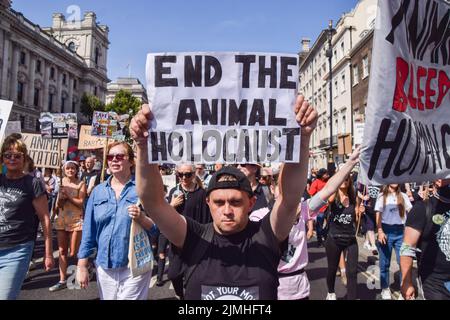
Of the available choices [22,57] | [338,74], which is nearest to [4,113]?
[338,74]

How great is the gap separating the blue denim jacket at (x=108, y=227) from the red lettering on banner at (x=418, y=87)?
7.57ft

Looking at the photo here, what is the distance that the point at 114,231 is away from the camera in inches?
126

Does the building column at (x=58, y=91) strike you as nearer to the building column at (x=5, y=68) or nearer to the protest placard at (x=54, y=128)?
the building column at (x=5, y=68)

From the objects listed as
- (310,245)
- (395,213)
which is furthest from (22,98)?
(395,213)

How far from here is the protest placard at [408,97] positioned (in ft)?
8.02

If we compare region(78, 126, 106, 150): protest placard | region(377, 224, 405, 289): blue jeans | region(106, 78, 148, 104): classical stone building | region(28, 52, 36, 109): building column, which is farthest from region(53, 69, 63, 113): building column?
region(377, 224, 405, 289): blue jeans

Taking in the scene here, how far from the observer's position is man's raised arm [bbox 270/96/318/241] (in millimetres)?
2039

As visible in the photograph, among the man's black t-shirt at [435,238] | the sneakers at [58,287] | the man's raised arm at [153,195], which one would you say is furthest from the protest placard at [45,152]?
the man's black t-shirt at [435,238]

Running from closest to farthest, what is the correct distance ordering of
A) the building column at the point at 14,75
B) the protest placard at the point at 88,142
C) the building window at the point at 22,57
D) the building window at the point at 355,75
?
the protest placard at the point at 88,142 → the building window at the point at 355,75 → the building column at the point at 14,75 → the building window at the point at 22,57

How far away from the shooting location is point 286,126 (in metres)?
2.11

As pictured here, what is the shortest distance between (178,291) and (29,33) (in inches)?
2052

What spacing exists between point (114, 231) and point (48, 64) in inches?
2280

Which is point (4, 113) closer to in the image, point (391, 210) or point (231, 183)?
point (231, 183)

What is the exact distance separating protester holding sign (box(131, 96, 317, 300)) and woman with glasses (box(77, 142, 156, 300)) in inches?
41.5
